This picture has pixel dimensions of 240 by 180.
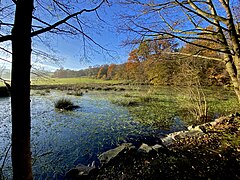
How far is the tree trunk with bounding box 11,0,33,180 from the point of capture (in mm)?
959

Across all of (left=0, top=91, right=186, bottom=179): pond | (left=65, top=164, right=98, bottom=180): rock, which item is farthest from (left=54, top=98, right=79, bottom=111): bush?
(left=65, top=164, right=98, bottom=180): rock

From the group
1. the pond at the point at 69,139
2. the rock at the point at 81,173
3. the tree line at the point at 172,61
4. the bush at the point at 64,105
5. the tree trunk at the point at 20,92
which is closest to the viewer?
the tree trunk at the point at 20,92

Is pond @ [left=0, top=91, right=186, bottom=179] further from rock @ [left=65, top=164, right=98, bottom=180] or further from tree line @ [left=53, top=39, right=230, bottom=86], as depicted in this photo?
tree line @ [left=53, top=39, right=230, bottom=86]

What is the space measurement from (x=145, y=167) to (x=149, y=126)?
9.70 ft

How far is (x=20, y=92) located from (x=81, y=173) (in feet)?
7.51

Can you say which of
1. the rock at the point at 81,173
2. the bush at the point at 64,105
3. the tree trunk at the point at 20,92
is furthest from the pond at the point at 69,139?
the bush at the point at 64,105

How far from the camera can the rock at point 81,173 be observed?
259 centimetres

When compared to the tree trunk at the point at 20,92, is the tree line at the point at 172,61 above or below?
above

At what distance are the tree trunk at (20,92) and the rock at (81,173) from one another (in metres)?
1.87

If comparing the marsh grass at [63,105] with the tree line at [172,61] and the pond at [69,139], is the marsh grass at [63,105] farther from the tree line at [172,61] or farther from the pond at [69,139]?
the tree line at [172,61]

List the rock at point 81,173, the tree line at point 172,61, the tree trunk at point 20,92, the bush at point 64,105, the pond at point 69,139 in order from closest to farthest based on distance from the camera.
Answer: the tree trunk at point 20,92, the rock at point 81,173, the pond at point 69,139, the tree line at point 172,61, the bush at point 64,105

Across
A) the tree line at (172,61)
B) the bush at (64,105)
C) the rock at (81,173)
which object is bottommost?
the rock at (81,173)

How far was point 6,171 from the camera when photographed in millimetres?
2760

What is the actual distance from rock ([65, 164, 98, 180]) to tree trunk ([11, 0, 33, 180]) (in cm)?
187
